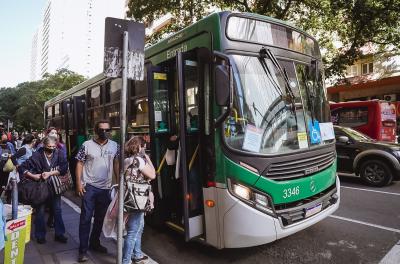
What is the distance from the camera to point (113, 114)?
7215 mm

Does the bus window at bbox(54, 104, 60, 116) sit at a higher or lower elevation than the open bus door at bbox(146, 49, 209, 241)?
higher

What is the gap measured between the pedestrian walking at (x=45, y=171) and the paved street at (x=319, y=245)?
1.36 meters

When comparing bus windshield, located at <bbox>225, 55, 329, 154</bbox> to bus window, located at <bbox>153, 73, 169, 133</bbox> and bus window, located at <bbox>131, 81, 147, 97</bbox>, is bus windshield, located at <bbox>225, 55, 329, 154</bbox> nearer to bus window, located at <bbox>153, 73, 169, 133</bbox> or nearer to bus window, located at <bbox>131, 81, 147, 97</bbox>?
bus window, located at <bbox>153, 73, 169, 133</bbox>

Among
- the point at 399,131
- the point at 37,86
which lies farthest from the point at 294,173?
the point at 37,86

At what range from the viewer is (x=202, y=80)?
438 cm

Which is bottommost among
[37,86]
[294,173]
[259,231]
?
[259,231]

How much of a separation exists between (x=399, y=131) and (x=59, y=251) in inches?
775

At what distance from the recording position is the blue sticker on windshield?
15.5ft

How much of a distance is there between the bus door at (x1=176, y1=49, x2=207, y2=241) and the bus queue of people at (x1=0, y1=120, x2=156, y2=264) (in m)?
0.50

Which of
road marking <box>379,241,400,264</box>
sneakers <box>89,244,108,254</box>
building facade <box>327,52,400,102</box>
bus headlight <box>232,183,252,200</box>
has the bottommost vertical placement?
road marking <box>379,241,400,264</box>

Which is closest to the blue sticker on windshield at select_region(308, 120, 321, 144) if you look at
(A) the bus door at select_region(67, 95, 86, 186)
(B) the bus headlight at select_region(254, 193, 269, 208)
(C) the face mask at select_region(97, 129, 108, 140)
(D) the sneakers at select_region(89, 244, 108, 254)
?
(B) the bus headlight at select_region(254, 193, 269, 208)

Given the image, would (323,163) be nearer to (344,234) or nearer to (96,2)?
(344,234)

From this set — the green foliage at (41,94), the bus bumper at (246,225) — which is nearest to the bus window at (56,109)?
the bus bumper at (246,225)

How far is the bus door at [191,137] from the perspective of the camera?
4383mm
